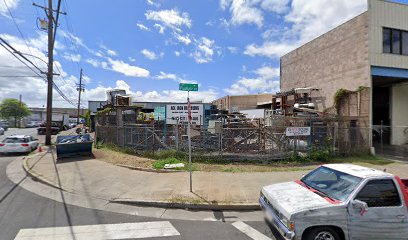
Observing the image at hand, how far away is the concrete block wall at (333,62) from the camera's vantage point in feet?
54.8

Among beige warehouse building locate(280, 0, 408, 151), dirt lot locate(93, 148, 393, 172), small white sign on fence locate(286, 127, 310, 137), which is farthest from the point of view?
beige warehouse building locate(280, 0, 408, 151)

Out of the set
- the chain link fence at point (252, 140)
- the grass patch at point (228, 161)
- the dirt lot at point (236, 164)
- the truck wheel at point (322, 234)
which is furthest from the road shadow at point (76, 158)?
the truck wheel at point (322, 234)

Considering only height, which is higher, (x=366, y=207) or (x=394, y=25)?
(x=394, y=25)

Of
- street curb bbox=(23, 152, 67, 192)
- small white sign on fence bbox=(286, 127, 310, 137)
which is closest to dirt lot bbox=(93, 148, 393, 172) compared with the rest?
small white sign on fence bbox=(286, 127, 310, 137)

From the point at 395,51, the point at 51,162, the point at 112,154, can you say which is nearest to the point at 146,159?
the point at 112,154

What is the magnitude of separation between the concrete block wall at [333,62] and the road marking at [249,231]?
14354 mm

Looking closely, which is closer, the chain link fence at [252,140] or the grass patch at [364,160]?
the chain link fence at [252,140]

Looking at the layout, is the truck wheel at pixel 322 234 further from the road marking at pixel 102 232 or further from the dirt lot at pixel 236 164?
the dirt lot at pixel 236 164

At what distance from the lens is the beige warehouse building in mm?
16344

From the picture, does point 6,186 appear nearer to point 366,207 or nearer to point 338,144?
point 366,207

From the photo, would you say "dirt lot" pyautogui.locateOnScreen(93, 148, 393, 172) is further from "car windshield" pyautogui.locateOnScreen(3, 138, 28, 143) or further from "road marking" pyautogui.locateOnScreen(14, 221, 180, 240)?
"car windshield" pyautogui.locateOnScreen(3, 138, 28, 143)

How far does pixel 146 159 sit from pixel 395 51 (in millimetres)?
16533

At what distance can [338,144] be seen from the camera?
47.4 feet

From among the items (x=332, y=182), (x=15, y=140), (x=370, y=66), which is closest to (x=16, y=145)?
(x=15, y=140)
